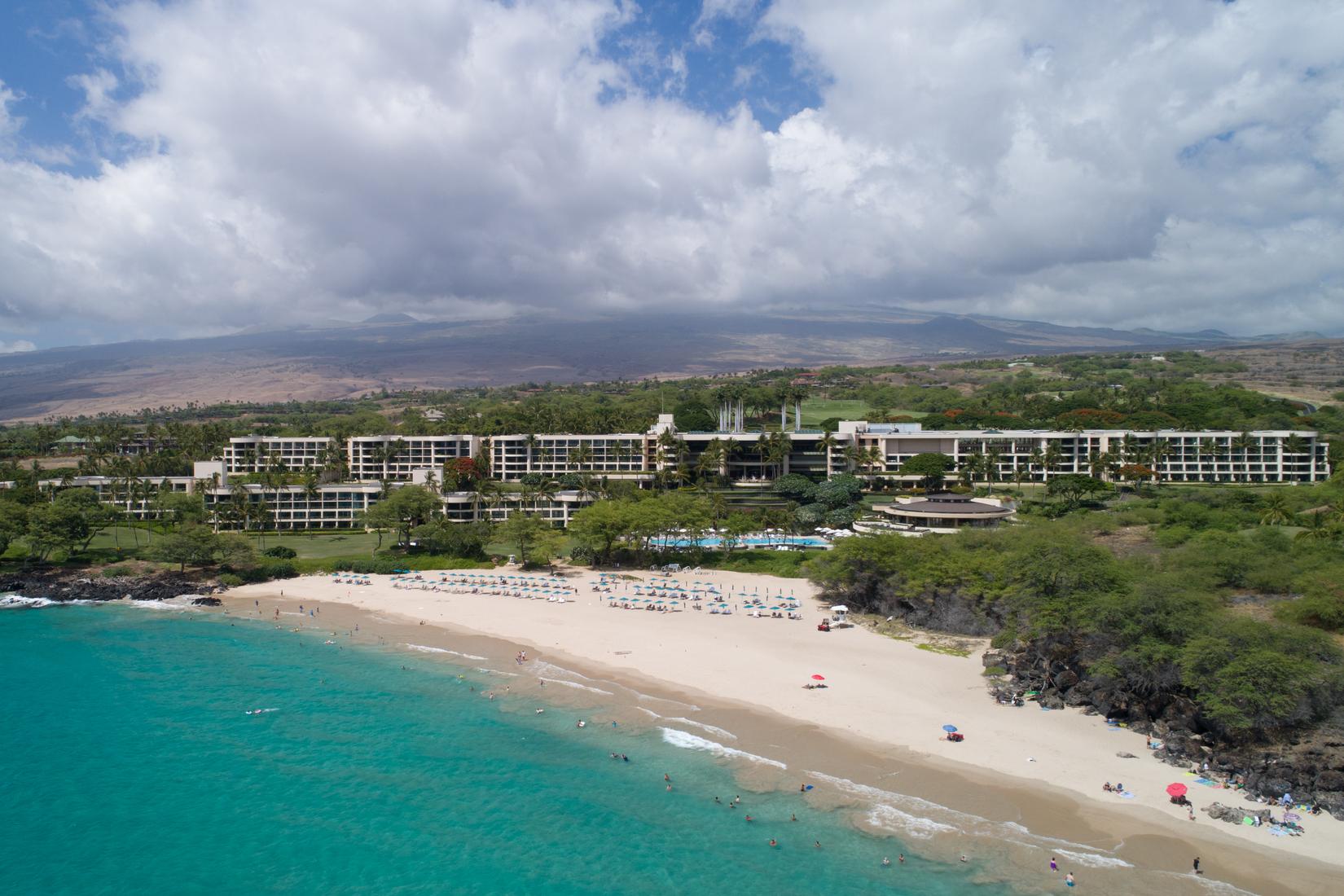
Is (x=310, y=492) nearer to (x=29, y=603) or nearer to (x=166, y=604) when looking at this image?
(x=166, y=604)

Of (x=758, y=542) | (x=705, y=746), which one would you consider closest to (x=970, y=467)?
(x=758, y=542)

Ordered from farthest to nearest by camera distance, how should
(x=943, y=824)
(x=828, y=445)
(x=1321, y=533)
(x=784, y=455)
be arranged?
(x=784, y=455) → (x=828, y=445) → (x=1321, y=533) → (x=943, y=824)

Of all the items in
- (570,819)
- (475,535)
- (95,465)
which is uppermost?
(95,465)

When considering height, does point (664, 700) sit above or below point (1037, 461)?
below

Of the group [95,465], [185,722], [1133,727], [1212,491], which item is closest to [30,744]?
[185,722]

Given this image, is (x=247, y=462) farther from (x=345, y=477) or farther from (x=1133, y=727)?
(x=1133, y=727)

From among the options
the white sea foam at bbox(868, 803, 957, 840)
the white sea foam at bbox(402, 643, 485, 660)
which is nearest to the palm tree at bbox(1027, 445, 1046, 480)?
the white sea foam at bbox(402, 643, 485, 660)
